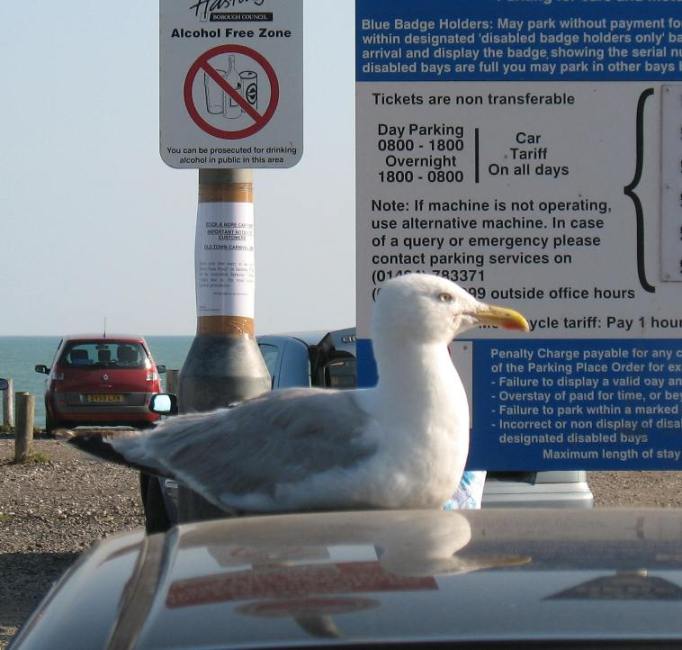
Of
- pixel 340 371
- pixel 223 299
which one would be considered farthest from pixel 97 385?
pixel 223 299

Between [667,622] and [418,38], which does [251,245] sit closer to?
[418,38]

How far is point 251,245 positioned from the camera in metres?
7.20

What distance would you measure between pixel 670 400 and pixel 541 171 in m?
1.11

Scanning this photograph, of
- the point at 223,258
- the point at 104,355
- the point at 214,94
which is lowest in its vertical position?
the point at 104,355

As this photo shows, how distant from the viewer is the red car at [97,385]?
25.0 meters

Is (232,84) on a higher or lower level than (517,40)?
lower

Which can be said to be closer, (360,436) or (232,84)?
(360,436)

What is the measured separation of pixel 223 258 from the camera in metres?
7.09

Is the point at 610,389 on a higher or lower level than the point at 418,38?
lower

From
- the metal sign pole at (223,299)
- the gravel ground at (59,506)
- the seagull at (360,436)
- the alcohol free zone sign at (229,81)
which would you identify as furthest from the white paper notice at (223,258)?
the seagull at (360,436)

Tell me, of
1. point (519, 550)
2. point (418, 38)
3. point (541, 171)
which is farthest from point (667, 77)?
point (519, 550)

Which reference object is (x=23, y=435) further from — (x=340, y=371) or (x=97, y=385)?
(x=97, y=385)

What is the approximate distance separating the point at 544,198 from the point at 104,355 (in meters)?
20.2


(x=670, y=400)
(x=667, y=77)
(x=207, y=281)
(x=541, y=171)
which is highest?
(x=667, y=77)
